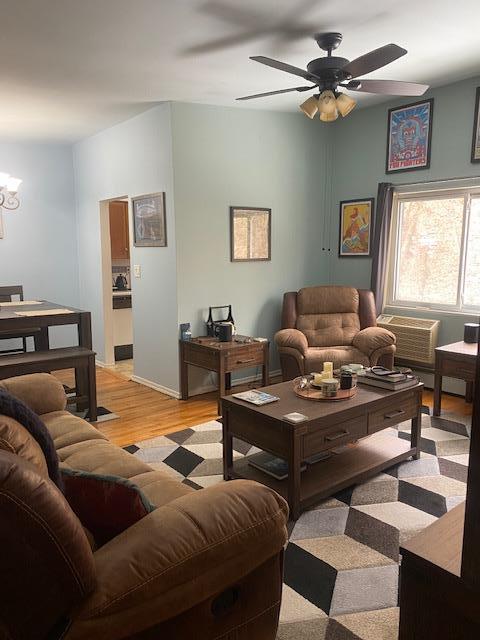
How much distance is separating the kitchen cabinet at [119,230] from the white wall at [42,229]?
49 cm

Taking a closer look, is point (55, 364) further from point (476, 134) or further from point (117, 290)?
point (476, 134)

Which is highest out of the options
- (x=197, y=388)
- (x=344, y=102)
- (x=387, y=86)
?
(x=387, y=86)

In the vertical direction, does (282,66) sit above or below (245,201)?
above

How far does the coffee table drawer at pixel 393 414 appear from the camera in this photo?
2778mm

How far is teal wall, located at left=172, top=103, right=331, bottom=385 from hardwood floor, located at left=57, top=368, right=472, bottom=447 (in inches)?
15.4

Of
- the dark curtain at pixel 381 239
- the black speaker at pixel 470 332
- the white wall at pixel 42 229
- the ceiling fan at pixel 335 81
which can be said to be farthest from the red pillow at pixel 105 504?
the white wall at pixel 42 229

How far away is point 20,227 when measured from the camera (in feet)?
18.9

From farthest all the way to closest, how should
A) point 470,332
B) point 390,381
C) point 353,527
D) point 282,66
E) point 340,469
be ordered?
point 470,332 → point 390,381 → point 340,469 → point 282,66 → point 353,527

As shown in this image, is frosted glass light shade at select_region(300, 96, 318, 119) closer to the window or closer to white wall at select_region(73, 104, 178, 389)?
white wall at select_region(73, 104, 178, 389)

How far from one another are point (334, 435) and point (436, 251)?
2870 millimetres

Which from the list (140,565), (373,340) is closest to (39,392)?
(140,565)

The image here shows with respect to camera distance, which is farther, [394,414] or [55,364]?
[55,364]

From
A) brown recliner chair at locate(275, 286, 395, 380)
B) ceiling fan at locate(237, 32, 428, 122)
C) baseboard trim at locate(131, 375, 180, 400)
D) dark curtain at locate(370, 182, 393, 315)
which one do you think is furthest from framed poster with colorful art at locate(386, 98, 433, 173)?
baseboard trim at locate(131, 375, 180, 400)

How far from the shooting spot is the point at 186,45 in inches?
121
